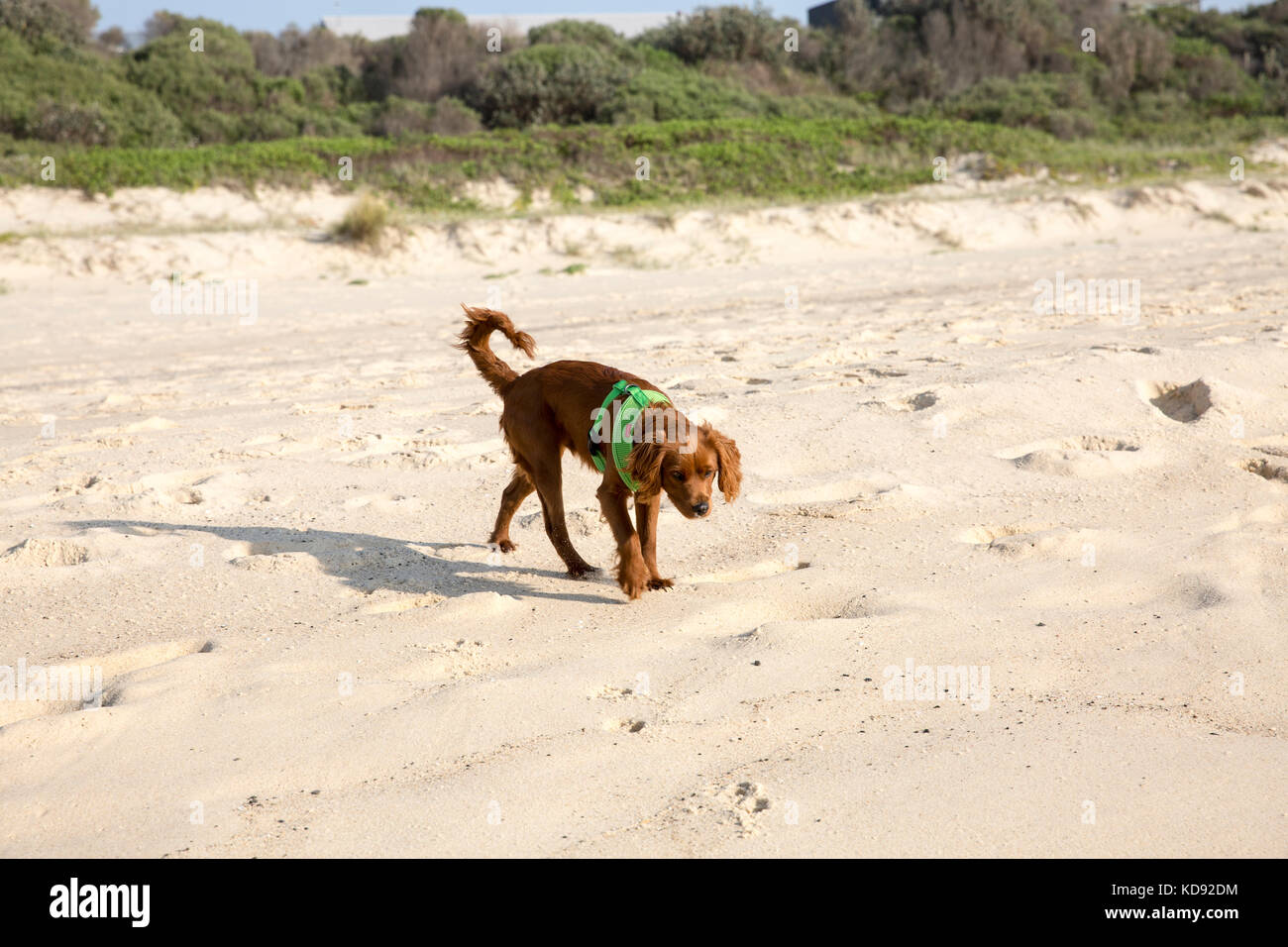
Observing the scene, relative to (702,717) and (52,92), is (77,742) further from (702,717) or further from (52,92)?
(52,92)

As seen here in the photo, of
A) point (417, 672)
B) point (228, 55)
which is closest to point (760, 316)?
point (417, 672)

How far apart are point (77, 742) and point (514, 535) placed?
2188 millimetres

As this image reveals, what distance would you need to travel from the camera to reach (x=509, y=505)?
15.6ft

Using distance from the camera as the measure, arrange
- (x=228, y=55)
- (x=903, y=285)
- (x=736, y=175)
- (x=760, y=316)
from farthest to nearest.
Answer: (x=228, y=55) < (x=736, y=175) < (x=903, y=285) < (x=760, y=316)

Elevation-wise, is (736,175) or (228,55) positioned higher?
(228,55)

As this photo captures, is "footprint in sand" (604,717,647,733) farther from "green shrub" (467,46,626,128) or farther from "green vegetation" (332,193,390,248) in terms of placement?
"green shrub" (467,46,626,128)

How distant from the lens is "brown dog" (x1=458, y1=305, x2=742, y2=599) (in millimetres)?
3801

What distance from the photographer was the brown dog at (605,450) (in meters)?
3.80

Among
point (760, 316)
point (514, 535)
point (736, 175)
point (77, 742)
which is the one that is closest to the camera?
point (77, 742)

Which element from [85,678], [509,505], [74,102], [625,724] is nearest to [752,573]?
[509,505]

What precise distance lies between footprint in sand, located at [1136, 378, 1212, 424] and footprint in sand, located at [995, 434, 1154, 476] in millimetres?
598

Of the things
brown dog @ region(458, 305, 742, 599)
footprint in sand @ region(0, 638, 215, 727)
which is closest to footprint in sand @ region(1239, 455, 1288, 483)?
brown dog @ region(458, 305, 742, 599)

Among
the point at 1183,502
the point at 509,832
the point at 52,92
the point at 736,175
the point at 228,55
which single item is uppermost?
the point at 228,55

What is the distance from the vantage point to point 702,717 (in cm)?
334
